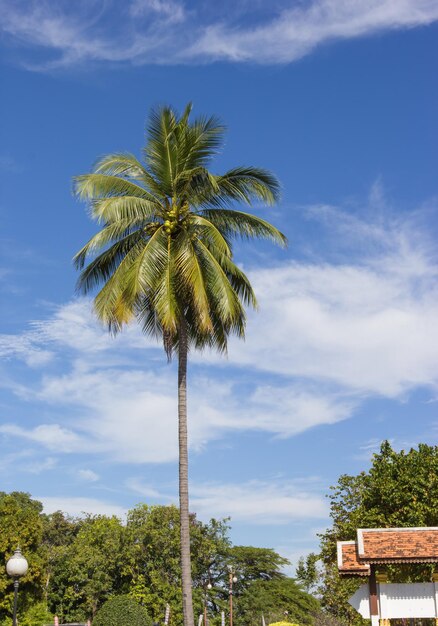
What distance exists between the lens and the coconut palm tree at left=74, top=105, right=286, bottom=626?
23.2m

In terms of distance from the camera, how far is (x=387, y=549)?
882 inches

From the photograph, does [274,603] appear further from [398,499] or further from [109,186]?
[109,186]

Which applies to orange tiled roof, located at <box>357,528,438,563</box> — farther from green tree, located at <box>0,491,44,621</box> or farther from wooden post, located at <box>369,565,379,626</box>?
green tree, located at <box>0,491,44,621</box>

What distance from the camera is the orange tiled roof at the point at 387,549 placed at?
22172 mm

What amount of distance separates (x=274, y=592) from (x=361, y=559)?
5725cm

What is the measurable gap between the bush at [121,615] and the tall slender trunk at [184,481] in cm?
1652

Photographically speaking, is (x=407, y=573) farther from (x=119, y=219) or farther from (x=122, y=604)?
(x=119, y=219)

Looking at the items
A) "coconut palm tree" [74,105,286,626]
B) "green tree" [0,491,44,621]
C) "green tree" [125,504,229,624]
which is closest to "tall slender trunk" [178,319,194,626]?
"coconut palm tree" [74,105,286,626]

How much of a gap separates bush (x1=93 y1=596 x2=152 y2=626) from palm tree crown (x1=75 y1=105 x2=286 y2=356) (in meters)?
18.0

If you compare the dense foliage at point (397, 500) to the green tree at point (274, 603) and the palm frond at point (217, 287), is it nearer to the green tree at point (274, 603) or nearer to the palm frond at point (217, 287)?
the palm frond at point (217, 287)

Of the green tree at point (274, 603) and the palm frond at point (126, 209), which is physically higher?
the palm frond at point (126, 209)

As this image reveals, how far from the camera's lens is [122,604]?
124 feet

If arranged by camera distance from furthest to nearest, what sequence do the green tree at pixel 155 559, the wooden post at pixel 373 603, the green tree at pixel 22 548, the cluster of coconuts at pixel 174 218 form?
the green tree at pixel 155 559, the green tree at pixel 22 548, the cluster of coconuts at pixel 174 218, the wooden post at pixel 373 603

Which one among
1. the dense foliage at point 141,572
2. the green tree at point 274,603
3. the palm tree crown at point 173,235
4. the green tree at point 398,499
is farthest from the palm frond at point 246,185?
the green tree at point 274,603
